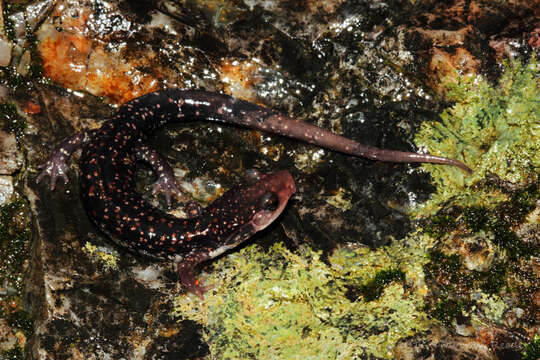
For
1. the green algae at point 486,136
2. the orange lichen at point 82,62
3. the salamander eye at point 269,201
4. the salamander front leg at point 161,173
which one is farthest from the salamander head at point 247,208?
the orange lichen at point 82,62

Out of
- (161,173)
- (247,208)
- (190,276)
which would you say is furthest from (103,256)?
(247,208)

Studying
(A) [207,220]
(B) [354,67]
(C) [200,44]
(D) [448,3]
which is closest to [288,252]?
(A) [207,220]

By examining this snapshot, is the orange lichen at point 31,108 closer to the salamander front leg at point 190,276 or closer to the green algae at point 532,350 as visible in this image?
the salamander front leg at point 190,276

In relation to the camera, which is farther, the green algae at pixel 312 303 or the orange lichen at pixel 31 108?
the orange lichen at pixel 31 108

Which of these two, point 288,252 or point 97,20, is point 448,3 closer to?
point 288,252

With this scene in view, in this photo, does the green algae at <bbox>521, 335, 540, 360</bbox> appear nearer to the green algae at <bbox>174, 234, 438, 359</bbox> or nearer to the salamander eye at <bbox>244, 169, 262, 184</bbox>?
the green algae at <bbox>174, 234, 438, 359</bbox>

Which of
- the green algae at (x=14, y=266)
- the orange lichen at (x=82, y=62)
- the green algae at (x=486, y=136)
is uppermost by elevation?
the orange lichen at (x=82, y=62)

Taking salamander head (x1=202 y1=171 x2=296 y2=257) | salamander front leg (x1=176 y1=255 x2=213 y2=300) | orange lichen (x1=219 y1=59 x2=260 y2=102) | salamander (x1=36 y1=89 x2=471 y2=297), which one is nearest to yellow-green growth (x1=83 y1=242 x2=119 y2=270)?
salamander (x1=36 y1=89 x2=471 y2=297)
